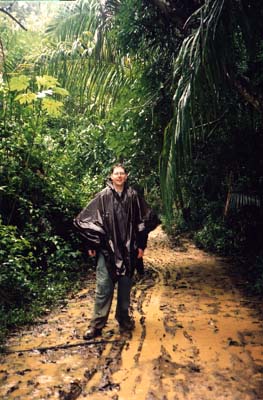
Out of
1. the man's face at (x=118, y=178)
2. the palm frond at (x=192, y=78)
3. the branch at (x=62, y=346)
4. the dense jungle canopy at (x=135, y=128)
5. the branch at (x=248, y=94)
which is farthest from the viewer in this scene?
the branch at (x=248, y=94)

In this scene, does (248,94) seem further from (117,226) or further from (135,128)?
(117,226)

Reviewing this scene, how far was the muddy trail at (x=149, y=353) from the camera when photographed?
3.11 m

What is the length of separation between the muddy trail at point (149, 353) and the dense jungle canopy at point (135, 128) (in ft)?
1.71

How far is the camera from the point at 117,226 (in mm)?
4500

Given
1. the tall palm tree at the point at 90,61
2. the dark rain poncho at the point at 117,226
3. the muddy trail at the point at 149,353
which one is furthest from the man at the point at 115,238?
the tall palm tree at the point at 90,61

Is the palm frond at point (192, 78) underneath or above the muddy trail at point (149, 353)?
above

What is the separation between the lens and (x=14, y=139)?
6371mm

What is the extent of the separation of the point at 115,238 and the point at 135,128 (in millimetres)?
3233

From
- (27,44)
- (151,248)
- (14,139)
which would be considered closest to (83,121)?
(27,44)

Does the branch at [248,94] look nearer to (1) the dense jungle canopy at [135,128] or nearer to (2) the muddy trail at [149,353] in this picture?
(1) the dense jungle canopy at [135,128]

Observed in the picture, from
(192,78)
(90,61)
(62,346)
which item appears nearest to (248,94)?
(192,78)

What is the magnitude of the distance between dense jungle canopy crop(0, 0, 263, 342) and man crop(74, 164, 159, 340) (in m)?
0.46

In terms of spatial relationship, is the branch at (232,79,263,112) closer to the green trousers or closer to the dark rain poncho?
the dark rain poncho

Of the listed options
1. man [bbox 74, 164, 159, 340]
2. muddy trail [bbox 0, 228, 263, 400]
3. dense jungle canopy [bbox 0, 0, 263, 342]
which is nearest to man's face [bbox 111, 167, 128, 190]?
man [bbox 74, 164, 159, 340]
